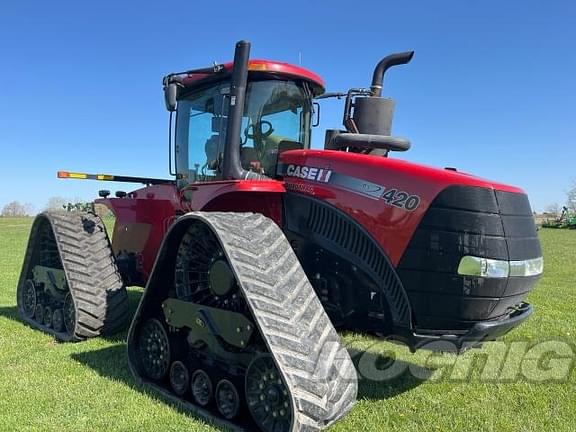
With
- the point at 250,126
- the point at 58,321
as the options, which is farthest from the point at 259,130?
the point at 58,321

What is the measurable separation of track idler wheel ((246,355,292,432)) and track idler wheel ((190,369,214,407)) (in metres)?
0.52

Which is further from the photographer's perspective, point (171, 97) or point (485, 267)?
point (171, 97)

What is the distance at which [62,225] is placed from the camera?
6512mm

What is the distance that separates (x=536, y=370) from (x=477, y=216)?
2.34m

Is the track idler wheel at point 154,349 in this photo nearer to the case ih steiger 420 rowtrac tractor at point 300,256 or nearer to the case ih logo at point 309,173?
the case ih steiger 420 rowtrac tractor at point 300,256

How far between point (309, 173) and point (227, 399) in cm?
189

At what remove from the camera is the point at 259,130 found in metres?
5.06

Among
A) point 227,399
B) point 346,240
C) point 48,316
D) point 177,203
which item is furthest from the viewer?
point 48,316

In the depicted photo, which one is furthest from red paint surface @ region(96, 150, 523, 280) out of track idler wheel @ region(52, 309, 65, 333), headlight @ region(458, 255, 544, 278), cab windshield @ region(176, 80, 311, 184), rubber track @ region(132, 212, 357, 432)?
track idler wheel @ region(52, 309, 65, 333)

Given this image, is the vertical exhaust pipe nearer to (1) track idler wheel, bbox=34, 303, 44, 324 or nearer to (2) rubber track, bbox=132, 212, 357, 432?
(2) rubber track, bbox=132, 212, 357, 432

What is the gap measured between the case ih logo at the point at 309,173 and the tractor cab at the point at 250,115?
0.34 m

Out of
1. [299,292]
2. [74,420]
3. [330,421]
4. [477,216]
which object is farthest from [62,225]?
[477,216]

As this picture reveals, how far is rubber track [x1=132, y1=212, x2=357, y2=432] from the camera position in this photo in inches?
130

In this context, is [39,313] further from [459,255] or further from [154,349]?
[459,255]
